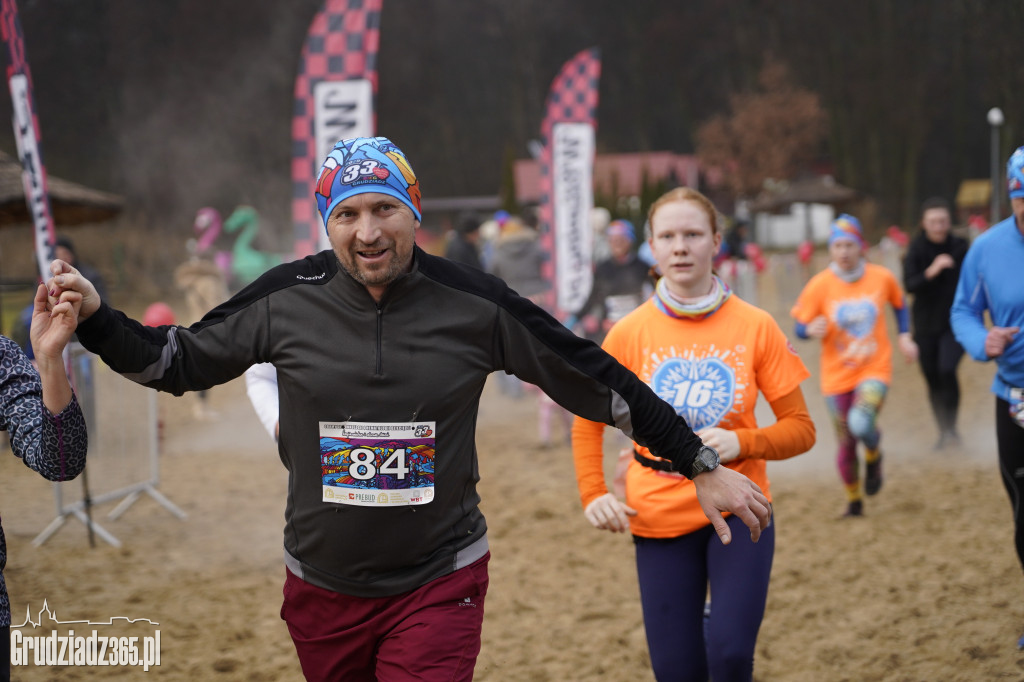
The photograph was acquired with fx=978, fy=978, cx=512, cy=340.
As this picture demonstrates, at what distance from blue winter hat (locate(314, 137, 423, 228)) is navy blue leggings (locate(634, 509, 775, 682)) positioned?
4.57ft

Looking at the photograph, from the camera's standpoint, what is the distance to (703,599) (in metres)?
3.15

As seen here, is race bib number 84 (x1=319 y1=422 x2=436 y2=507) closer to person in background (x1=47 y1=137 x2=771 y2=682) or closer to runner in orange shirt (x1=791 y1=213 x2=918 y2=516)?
person in background (x1=47 y1=137 x2=771 y2=682)

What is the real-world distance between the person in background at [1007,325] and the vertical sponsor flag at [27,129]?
5091mm

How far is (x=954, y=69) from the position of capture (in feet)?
44.8

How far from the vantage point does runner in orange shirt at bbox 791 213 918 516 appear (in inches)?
255

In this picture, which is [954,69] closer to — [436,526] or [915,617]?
[915,617]

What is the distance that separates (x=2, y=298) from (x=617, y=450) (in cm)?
795

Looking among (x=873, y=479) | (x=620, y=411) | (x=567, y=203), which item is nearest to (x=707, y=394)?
(x=620, y=411)

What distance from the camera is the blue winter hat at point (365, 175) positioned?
7.90ft

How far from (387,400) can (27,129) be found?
462cm

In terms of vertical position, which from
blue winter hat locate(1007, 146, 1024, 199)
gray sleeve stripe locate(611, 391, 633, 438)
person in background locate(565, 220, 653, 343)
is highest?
person in background locate(565, 220, 653, 343)

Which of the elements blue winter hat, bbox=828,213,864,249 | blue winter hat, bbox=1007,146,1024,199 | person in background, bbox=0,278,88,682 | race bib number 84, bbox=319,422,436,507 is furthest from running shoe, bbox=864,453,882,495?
person in background, bbox=0,278,88,682

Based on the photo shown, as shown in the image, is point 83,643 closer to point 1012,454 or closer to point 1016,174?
point 1012,454

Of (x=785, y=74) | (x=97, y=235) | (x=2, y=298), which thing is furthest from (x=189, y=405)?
(x=785, y=74)
